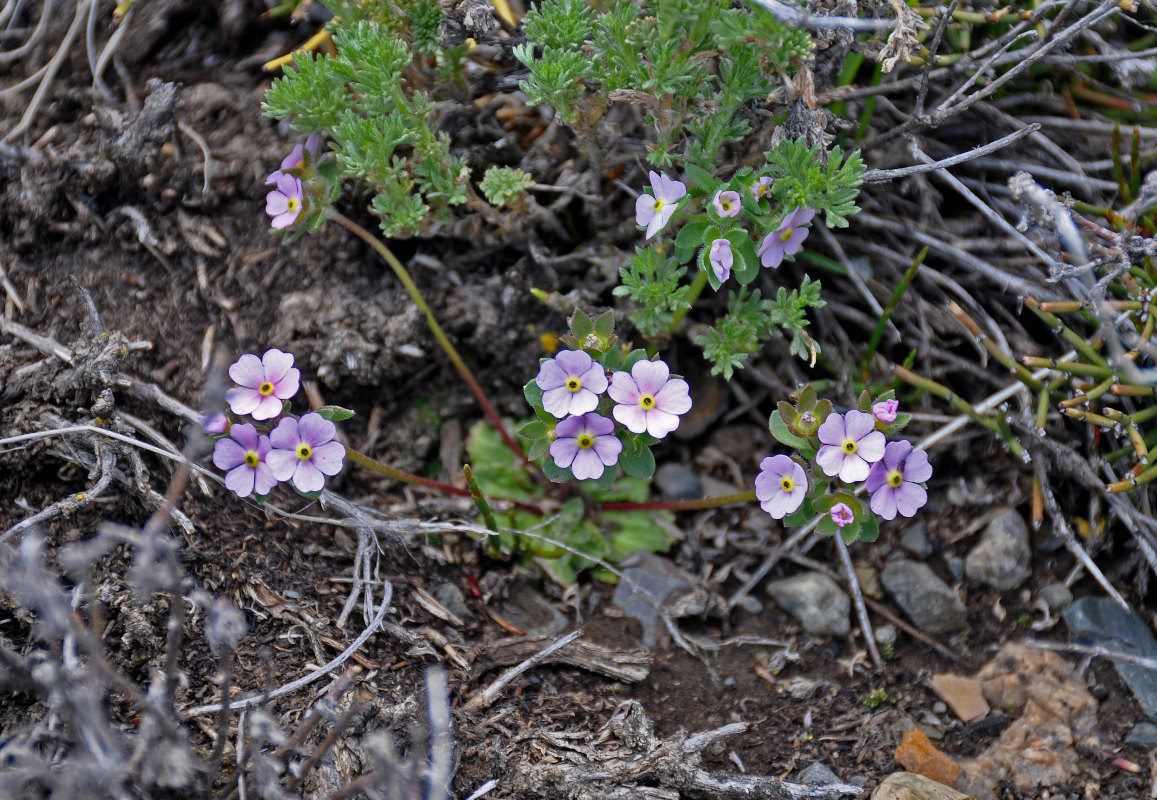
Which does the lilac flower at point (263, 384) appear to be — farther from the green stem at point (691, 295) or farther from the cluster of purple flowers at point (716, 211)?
the green stem at point (691, 295)

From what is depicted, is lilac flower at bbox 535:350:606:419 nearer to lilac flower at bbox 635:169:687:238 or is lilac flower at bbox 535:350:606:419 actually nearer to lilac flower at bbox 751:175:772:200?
lilac flower at bbox 635:169:687:238

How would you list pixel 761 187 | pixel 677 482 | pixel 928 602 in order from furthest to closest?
pixel 677 482
pixel 928 602
pixel 761 187

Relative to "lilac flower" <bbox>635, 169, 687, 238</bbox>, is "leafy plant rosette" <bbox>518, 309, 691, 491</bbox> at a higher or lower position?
lower

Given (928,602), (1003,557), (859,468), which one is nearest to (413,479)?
(859,468)

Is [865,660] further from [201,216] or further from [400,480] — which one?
[201,216]

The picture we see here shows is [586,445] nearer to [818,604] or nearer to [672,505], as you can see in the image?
[672,505]

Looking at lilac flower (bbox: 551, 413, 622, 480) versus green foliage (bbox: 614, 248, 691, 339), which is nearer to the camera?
lilac flower (bbox: 551, 413, 622, 480)

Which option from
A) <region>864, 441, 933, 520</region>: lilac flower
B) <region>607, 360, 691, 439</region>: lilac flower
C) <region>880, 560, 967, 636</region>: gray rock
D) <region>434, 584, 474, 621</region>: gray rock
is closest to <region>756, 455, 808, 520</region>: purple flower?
<region>864, 441, 933, 520</region>: lilac flower
